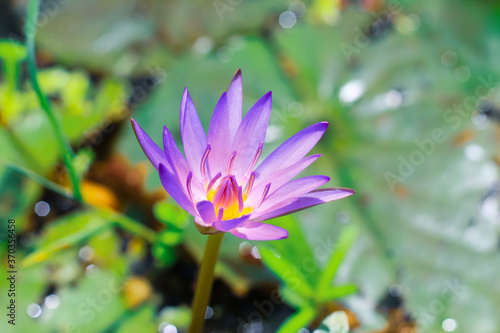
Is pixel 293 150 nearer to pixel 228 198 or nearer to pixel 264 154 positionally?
pixel 228 198

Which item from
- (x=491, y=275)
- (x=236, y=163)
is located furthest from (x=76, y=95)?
(x=491, y=275)

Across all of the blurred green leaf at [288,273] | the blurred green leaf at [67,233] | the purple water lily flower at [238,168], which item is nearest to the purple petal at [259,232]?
the purple water lily flower at [238,168]

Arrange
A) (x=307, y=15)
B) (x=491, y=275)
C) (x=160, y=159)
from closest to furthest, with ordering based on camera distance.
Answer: (x=160, y=159) < (x=491, y=275) < (x=307, y=15)

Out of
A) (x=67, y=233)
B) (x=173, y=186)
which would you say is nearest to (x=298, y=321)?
(x=173, y=186)

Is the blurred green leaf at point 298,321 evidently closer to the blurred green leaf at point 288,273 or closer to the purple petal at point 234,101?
the blurred green leaf at point 288,273

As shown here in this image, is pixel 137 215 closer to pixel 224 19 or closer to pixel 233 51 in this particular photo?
pixel 233 51
